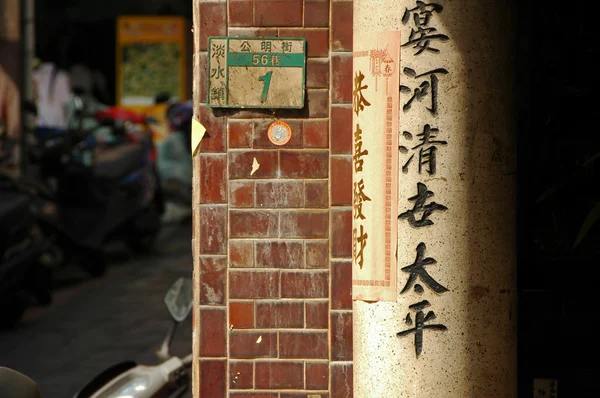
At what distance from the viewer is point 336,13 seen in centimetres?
429

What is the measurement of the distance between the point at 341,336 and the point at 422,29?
1.53 metres

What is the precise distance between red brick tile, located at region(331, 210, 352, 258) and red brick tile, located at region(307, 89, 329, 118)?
0.38 meters

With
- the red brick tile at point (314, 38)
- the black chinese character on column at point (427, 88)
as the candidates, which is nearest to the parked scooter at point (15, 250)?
the red brick tile at point (314, 38)

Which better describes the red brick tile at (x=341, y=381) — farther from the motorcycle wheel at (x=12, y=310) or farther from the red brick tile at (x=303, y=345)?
the motorcycle wheel at (x=12, y=310)

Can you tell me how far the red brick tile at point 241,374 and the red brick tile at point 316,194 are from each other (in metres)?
0.67

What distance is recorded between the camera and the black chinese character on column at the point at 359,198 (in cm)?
341

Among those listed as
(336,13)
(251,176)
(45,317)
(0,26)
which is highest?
(0,26)

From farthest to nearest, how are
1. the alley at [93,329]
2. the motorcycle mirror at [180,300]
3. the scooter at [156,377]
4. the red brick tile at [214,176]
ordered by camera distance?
the alley at [93,329] < the motorcycle mirror at [180,300] < the scooter at [156,377] < the red brick tile at [214,176]

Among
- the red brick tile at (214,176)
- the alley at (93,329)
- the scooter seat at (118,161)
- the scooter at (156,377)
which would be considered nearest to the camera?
the red brick tile at (214,176)

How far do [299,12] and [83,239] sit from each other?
6689 mm

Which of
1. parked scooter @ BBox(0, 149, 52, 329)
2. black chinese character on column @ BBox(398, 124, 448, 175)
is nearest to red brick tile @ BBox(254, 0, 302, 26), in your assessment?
black chinese character on column @ BBox(398, 124, 448, 175)

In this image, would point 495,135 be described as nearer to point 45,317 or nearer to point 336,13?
point 336,13

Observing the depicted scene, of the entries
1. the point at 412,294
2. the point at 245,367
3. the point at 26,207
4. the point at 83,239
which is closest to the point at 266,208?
the point at 245,367

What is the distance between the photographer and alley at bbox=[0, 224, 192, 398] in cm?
741
